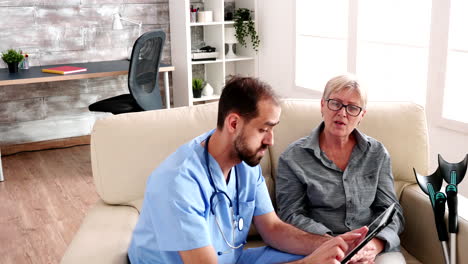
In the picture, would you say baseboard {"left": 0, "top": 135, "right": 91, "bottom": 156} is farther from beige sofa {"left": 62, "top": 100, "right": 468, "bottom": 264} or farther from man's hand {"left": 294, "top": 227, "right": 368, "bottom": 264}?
man's hand {"left": 294, "top": 227, "right": 368, "bottom": 264}

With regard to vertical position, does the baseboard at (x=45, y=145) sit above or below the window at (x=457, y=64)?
below

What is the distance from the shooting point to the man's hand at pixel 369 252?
67.4 inches

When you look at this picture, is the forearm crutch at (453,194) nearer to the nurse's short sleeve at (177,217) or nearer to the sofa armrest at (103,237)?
the nurse's short sleeve at (177,217)

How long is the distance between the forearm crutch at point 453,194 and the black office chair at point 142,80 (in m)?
2.63

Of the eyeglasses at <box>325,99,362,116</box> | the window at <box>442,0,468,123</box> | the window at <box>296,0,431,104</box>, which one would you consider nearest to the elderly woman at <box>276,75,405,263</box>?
the eyeglasses at <box>325,99,362,116</box>

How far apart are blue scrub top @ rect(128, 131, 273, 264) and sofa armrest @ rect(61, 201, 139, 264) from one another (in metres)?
0.07

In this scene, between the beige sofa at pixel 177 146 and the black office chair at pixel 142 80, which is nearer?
the beige sofa at pixel 177 146

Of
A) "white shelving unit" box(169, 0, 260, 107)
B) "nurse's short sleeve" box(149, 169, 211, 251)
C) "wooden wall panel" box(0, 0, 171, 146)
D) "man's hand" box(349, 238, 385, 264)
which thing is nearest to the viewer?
"nurse's short sleeve" box(149, 169, 211, 251)

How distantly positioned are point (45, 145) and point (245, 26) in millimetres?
2138

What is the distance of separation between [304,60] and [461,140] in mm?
1786

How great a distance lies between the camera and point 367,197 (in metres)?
1.91

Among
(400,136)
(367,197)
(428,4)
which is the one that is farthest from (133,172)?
(428,4)

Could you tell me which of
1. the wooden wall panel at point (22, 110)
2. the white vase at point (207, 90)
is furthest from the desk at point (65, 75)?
the white vase at point (207, 90)

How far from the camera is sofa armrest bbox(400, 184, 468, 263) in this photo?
6.18 feet
